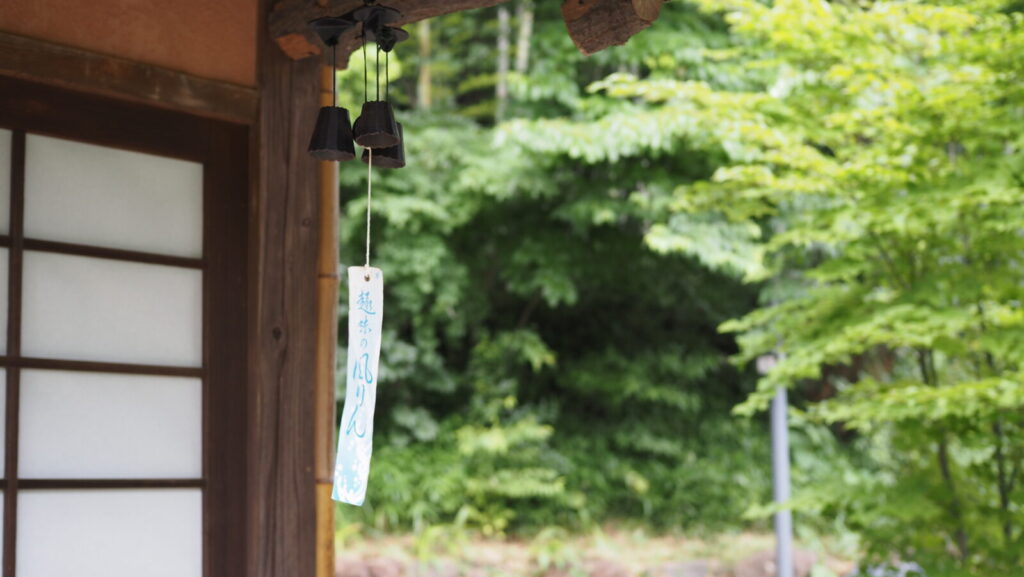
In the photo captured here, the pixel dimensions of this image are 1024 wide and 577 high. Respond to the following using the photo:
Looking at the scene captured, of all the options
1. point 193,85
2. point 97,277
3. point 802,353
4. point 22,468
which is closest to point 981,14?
point 802,353

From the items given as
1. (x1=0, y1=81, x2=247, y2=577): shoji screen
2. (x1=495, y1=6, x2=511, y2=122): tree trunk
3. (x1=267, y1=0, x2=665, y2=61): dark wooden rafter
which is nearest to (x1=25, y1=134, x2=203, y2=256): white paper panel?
(x1=0, y1=81, x2=247, y2=577): shoji screen

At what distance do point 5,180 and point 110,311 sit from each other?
413 mm

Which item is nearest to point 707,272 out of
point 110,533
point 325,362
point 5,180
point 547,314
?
point 547,314

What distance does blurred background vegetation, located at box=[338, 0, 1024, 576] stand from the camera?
4.54m

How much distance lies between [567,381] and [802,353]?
481 centimetres

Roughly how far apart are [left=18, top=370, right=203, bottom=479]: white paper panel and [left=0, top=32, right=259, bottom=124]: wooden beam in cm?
74

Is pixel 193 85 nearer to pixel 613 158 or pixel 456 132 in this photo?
pixel 613 158

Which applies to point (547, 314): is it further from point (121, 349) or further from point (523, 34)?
point (121, 349)

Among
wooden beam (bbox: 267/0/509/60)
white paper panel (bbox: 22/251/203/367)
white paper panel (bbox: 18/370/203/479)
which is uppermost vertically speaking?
wooden beam (bbox: 267/0/509/60)

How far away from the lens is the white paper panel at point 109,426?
7.91 feet

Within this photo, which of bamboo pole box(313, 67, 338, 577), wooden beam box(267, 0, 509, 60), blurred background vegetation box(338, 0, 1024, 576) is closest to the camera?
wooden beam box(267, 0, 509, 60)

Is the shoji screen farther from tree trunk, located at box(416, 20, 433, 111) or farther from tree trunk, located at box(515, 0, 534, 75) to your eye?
tree trunk, located at box(416, 20, 433, 111)

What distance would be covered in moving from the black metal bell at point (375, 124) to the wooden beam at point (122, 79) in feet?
1.46

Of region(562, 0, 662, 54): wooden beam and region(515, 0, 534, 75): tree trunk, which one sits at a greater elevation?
region(515, 0, 534, 75): tree trunk
